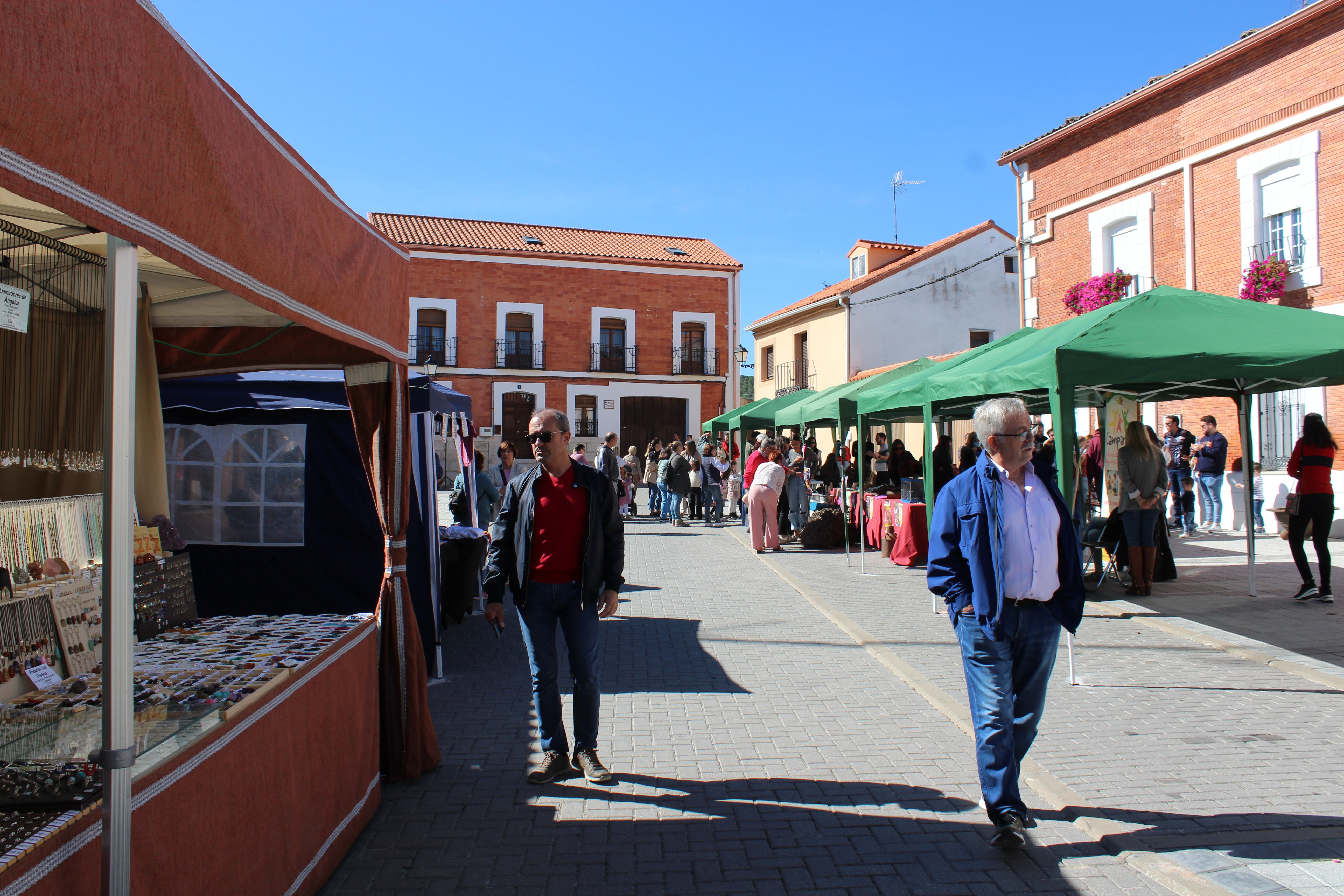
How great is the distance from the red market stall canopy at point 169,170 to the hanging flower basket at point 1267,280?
547 inches

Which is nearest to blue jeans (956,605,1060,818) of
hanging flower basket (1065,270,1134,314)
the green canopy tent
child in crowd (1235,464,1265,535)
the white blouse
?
the green canopy tent

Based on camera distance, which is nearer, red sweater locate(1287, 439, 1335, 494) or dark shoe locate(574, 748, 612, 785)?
dark shoe locate(574, 748, 612, 785)

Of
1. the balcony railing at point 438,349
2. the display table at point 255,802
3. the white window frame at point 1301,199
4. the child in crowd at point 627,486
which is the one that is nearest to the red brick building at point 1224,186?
the white window frame at point 1301,199

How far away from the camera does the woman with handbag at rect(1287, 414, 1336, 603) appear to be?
24.8ft

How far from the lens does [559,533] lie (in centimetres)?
403

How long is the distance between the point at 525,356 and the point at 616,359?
3.43 m

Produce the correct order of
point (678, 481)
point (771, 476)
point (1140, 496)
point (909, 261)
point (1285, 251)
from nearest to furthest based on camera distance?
1. point (1140, 496)
2. point (771, 476)
3. point (1285, 251)
4. point (678, 481)
5. point (909, 261)

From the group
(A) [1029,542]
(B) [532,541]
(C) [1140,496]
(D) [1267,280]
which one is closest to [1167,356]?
(C) [1140,496]

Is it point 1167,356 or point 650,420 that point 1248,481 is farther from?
point 650,420

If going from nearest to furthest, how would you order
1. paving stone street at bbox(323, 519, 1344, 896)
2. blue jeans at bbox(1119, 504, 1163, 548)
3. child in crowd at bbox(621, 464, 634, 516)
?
paving stone street at bbox(323, 519, 1344, 896), blue jeans at bbox(1119, 504, 1163, 548), child in crowd at bbox(621, 464, 634, 516)

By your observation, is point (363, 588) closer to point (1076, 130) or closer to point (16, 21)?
point (16, 21)

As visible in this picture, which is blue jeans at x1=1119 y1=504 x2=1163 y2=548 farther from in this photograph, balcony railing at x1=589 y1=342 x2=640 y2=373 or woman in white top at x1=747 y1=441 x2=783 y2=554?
balcony railing at x1=589 y1=342 x2=640 y2=373

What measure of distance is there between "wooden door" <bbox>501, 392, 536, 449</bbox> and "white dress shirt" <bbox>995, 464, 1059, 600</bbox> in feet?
96.4

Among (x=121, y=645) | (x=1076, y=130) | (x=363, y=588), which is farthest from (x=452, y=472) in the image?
(x=121, y=645)
